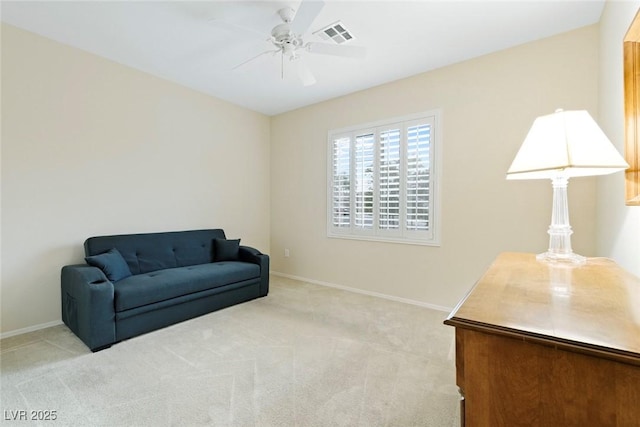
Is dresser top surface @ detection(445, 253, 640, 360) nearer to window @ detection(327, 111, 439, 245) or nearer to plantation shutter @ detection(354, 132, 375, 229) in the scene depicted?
window @ detection(327, 111, 439, 245)

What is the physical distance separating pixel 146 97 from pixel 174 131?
483 millimetres

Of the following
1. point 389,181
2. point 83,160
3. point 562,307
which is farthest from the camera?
point 389,181

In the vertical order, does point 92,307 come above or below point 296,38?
below

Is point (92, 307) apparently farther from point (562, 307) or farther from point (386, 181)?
point (386, 181)

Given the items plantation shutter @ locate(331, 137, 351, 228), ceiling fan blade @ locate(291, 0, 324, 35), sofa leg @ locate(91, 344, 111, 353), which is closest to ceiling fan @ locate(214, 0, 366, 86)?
ceiling fan blade @ locate(291, 0, 324, 35)

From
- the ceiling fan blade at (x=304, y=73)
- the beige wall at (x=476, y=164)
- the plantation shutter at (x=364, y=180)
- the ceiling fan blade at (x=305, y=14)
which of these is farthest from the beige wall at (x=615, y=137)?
the plantation shutter at (x=364, y=180)

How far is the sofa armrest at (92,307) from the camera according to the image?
7.70 ft

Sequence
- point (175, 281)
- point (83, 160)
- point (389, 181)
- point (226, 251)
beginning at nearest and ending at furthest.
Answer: point (175, 281), point (83, 160), point (389, 181), point (226, 251)

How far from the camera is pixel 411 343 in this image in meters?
2.53

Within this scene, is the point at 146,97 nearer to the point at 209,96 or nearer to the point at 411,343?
the point at 209,96

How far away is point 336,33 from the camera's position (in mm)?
2645

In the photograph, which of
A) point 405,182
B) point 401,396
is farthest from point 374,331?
point 405,182

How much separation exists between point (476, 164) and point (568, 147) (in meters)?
1.92

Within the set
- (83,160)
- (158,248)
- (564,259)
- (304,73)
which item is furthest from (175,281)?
(564,259)
